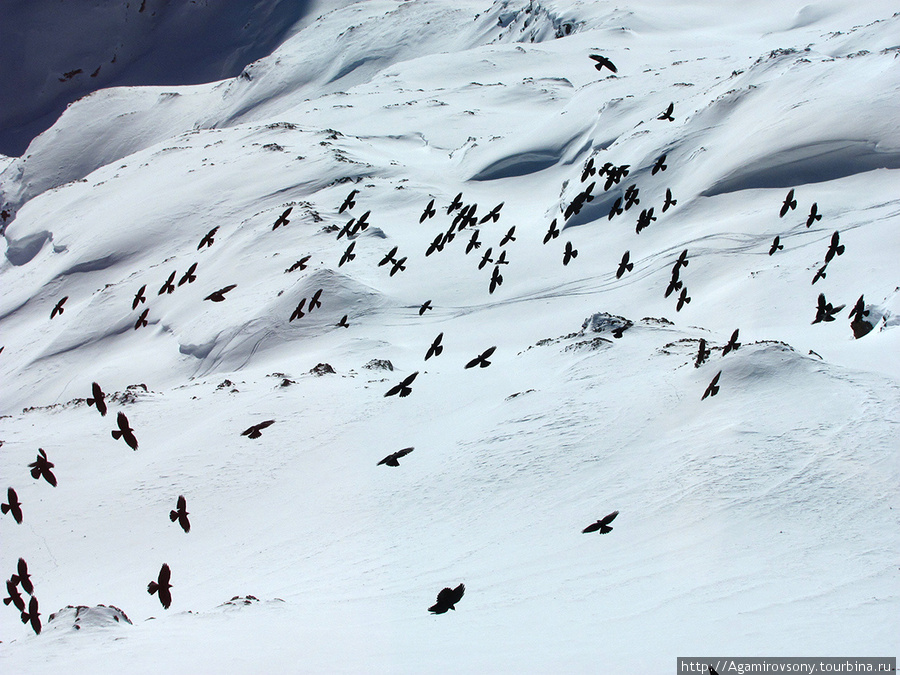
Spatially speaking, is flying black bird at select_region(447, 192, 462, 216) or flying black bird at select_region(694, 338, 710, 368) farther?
flying black bird at select_region(447, 192, 462, 216)

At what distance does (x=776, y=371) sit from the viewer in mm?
12797

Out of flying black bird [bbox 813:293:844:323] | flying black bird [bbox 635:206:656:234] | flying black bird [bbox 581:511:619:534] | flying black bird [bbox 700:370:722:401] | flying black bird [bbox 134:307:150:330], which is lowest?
flying black bird [bbox 134:307:150:330]

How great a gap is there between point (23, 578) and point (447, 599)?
19.3 feet

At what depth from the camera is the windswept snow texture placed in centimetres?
869

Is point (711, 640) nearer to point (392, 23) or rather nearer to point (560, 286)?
point (560, 286)

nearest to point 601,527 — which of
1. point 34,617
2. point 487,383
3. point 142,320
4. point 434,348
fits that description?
point 434,348

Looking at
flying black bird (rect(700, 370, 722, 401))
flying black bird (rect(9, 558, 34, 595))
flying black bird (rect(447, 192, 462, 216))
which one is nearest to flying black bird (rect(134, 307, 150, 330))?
flying black bird (rect(447, 192, 462, 216))

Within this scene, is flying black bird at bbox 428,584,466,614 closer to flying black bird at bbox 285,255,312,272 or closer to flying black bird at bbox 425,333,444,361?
flying black bird at bbox 425,333,444,361

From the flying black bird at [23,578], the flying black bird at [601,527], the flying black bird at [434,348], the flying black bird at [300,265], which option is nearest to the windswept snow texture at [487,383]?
the flying black bird at [601,527]

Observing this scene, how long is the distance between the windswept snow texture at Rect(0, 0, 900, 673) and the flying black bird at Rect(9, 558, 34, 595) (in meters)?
0.38

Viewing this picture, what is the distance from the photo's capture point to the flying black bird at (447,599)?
8.98 metres

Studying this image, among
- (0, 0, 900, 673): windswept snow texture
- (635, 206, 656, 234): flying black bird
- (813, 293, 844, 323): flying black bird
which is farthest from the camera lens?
(635, 206, 656, 234): flying black bird

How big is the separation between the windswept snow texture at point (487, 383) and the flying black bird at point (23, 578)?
0.38 m

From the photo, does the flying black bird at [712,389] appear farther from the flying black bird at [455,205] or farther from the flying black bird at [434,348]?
the flying black bird at [455,205]
